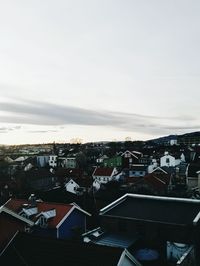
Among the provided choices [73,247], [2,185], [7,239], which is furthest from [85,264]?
[2,185]

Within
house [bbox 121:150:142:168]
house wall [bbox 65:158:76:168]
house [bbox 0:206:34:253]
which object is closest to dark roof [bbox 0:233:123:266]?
house [bbox 0:206:34:253]

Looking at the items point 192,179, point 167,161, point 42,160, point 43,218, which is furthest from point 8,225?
point 42,160

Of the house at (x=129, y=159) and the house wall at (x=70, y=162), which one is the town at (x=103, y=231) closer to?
the house at (x=129, y=159)

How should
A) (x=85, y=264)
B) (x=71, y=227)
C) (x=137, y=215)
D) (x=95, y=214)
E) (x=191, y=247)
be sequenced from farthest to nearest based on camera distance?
(x=95, y=214)
(x=71, y=227)
(x=137, y=215)
(x=191, y=247)
(x=85, y=264)

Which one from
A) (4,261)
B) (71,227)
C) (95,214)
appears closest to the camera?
(4,261)

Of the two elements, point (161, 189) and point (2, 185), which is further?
point (2, 185)

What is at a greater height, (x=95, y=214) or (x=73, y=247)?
(x=73, y=247)

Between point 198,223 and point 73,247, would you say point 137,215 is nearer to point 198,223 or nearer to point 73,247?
point 198,223
